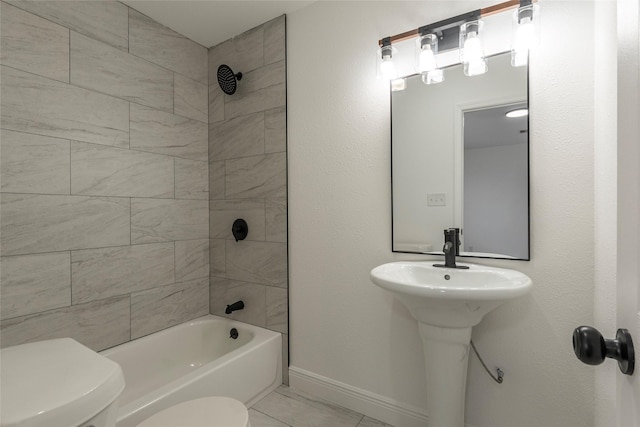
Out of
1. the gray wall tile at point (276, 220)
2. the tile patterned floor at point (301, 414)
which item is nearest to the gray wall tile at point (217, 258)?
the gray wall tile at point (276, 220)

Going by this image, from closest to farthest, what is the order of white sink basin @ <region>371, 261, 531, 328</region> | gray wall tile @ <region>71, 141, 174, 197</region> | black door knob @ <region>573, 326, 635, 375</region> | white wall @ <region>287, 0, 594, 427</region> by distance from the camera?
black door knob @ <region>573, 326, 635, 375</region>
white sink basin @ <region>371, 261, 531, 328</region>
white wall @ <region>287, 0, 594, 427</region>
gray wall tile @ <region>71, 141, 174, 197</region>

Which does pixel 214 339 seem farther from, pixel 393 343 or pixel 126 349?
pixel 393 343

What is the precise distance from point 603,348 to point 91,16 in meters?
2.62

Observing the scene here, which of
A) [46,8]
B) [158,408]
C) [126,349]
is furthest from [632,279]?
[46,8]

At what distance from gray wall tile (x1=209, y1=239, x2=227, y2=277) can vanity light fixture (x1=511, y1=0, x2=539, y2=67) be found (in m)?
2.17

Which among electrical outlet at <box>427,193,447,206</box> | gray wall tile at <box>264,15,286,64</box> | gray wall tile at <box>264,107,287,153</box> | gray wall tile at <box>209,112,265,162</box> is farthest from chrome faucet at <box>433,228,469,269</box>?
gray wall tile at <box>264,15,286,64</box>

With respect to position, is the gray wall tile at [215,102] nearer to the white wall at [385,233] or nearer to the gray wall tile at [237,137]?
the gray wall tile at [237,137]

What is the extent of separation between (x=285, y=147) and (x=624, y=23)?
5.70 ft

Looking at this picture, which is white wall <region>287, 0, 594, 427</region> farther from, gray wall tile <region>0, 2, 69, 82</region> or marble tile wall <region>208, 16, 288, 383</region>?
gray wall tile <region>0, 2, 69, 82</region>

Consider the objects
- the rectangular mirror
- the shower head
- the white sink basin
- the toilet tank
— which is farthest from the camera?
the shower head

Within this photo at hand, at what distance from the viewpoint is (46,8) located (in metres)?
1.60

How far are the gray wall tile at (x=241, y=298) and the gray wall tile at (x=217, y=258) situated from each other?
6 cm

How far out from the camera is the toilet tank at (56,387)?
0.81 m

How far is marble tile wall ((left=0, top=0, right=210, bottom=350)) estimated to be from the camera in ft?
4.98
